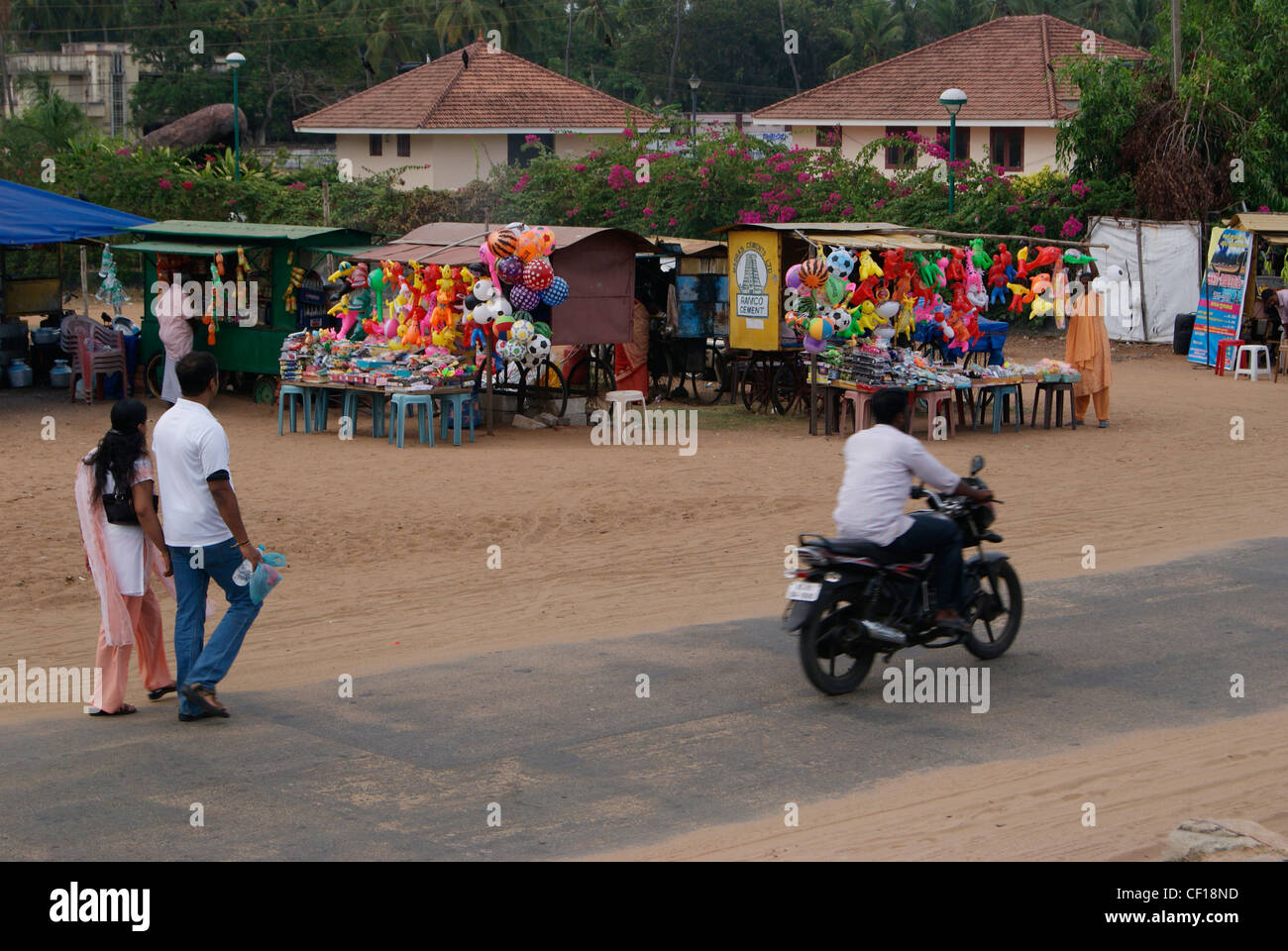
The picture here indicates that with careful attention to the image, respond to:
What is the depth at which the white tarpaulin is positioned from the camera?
2828 cm

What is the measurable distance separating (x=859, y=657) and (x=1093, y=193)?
24.4 meters

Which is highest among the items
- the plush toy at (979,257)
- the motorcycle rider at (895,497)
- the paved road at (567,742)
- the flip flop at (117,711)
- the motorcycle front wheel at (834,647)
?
the plush toy at (979,257)

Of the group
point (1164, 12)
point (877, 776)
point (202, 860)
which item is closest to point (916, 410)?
Result: point (877, 776)

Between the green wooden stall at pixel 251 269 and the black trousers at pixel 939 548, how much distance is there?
13.3 meters

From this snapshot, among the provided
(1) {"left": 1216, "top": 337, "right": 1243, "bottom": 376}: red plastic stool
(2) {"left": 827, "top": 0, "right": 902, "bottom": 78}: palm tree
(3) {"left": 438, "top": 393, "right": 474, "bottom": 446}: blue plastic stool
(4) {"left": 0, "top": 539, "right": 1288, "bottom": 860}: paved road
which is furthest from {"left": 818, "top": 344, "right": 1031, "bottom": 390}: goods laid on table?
(2) {"left": 827, "top": 0, "right": 902, "bottom": 78}: palm tree

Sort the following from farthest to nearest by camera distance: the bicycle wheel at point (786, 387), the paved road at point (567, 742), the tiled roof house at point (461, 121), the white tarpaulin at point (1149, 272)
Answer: the tiled roof house at point (461, 121) → the white tarpaulin at point (1149, 272) → the bicycle wheel at point (786, 387) → the paved road at point (567, 742)

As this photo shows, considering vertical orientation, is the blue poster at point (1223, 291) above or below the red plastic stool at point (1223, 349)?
above

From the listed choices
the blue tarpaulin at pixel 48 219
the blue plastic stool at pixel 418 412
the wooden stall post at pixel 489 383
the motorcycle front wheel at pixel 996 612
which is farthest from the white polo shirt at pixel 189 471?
the blue tarpaulin at pixel 48 219

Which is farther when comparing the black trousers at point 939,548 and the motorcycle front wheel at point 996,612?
the motorcycle front wheel at point 996,612

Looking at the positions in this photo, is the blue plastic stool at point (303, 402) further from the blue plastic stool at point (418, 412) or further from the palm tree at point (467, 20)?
the palm tree at point (467, 20)

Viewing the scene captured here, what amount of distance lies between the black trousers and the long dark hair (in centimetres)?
391

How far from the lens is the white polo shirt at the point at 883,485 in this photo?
7.78 meters

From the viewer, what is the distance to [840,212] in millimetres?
31406

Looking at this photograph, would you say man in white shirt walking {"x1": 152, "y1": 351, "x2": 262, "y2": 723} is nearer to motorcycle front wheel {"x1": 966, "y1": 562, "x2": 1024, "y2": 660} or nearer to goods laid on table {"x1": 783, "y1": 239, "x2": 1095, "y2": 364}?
motorcycle front wheel {"x1": 966, "y1": 562, "x2": 1024, "y2": 660}
